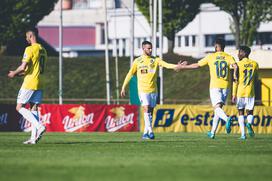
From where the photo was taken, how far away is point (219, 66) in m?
Answer: 26.3

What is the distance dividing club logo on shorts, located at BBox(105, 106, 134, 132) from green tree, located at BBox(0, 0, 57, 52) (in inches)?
1438

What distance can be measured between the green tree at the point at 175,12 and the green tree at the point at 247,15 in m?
5.13

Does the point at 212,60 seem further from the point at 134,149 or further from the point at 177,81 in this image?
the point at 177,81

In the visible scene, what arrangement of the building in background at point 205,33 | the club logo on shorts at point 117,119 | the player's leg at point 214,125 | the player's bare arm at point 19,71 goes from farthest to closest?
the building in background at point 205,33, the club logo on shorts at point 117,119, the player's leg at point 214,125, the player's bare arm at point 19,71

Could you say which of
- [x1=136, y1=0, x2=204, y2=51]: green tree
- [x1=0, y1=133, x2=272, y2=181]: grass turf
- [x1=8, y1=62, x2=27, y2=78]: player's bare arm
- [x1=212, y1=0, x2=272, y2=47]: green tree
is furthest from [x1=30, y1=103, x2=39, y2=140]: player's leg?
[x1=136, y1=0, x2=204, y2=51]: green tree

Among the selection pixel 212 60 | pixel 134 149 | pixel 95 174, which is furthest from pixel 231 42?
pixel 95 174

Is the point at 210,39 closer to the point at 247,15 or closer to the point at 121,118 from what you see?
the point at 247,15

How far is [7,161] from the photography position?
17.1m

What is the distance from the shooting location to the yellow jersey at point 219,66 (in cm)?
2627

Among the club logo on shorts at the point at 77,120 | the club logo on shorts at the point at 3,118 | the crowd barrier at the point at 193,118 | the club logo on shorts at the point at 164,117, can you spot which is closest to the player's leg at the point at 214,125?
the crowd barrier at the point at 193,118

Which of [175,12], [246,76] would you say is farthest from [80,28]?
[246,76]

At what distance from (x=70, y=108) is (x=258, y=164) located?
2424 centimetres

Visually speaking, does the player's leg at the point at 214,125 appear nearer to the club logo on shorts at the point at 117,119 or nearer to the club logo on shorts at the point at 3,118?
the club logo on shorts at the point at 117,119

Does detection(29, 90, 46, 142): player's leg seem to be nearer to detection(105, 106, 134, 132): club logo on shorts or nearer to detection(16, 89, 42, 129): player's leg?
detection(16, 89, 42, 129): player's leg
